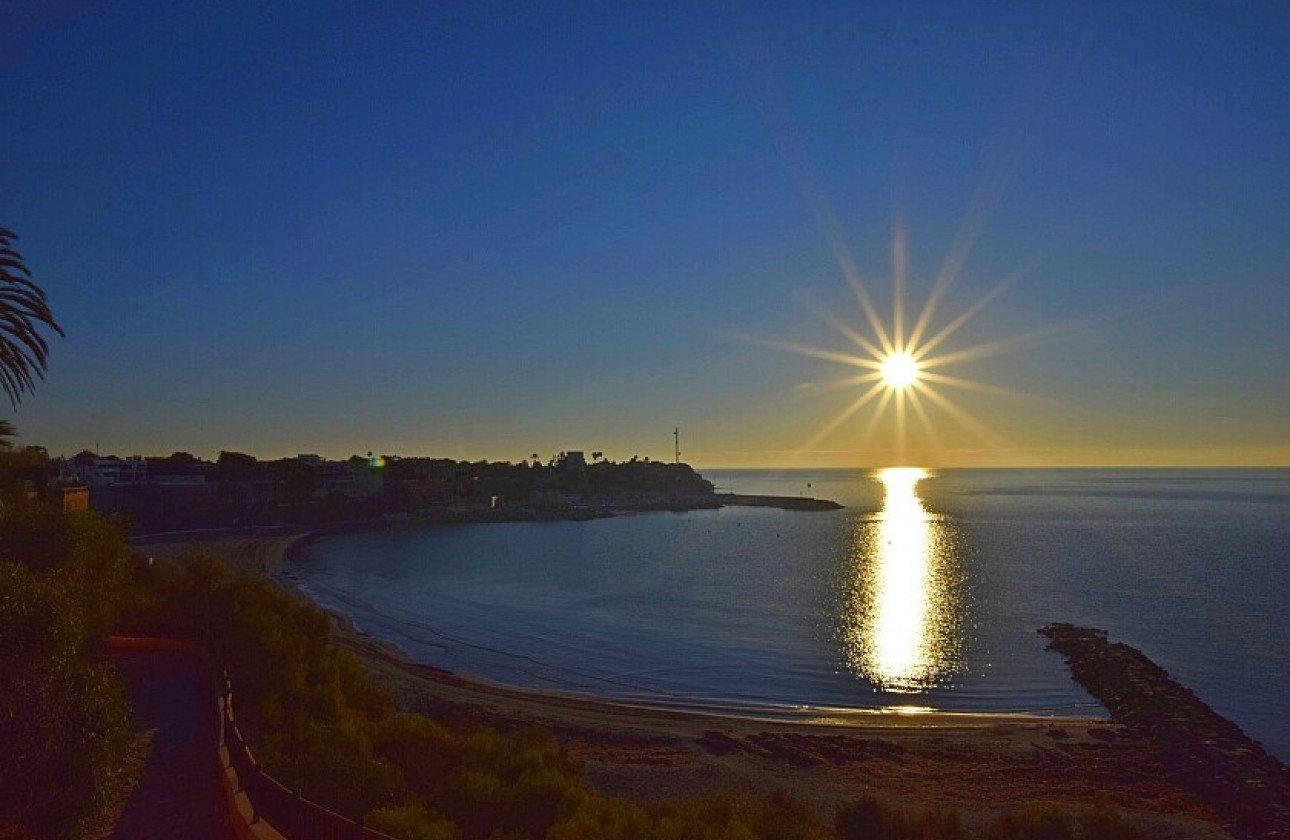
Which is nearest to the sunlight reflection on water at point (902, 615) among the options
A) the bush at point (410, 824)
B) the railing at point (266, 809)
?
the bush at point (410, 824)

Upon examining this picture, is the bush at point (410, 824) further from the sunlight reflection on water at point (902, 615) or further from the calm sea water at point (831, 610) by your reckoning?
the sunlight reflection on water at point (902, 615)

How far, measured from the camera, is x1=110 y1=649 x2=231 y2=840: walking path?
36.6 ft

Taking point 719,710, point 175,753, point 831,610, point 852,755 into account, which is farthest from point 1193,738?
point 831,610

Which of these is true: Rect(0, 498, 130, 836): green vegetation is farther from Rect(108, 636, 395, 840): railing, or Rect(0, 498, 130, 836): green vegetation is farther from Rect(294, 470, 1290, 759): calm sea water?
Rect(294, 470, 1290, 759): calm sea water

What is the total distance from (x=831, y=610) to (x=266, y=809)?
4679 cm

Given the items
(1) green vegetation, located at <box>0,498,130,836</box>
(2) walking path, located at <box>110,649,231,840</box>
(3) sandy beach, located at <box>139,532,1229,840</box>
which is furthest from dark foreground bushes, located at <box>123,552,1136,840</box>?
(3) sandy beach, located at <box>139,532,1229,840</box>

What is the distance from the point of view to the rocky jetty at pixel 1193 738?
2070cm

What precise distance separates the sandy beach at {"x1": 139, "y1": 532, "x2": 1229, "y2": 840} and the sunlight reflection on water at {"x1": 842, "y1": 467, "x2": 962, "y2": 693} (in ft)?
25.1

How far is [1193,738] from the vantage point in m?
26.1

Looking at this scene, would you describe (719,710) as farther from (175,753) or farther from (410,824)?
(410,824)

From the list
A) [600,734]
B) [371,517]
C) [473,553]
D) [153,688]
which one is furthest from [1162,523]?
[153,688]

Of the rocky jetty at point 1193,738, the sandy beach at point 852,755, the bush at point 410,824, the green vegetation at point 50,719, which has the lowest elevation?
the sandy beach at point 852,755

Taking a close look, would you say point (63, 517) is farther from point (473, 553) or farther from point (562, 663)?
point (473, 553)

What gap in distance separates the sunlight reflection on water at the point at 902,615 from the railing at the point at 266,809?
2779cm
